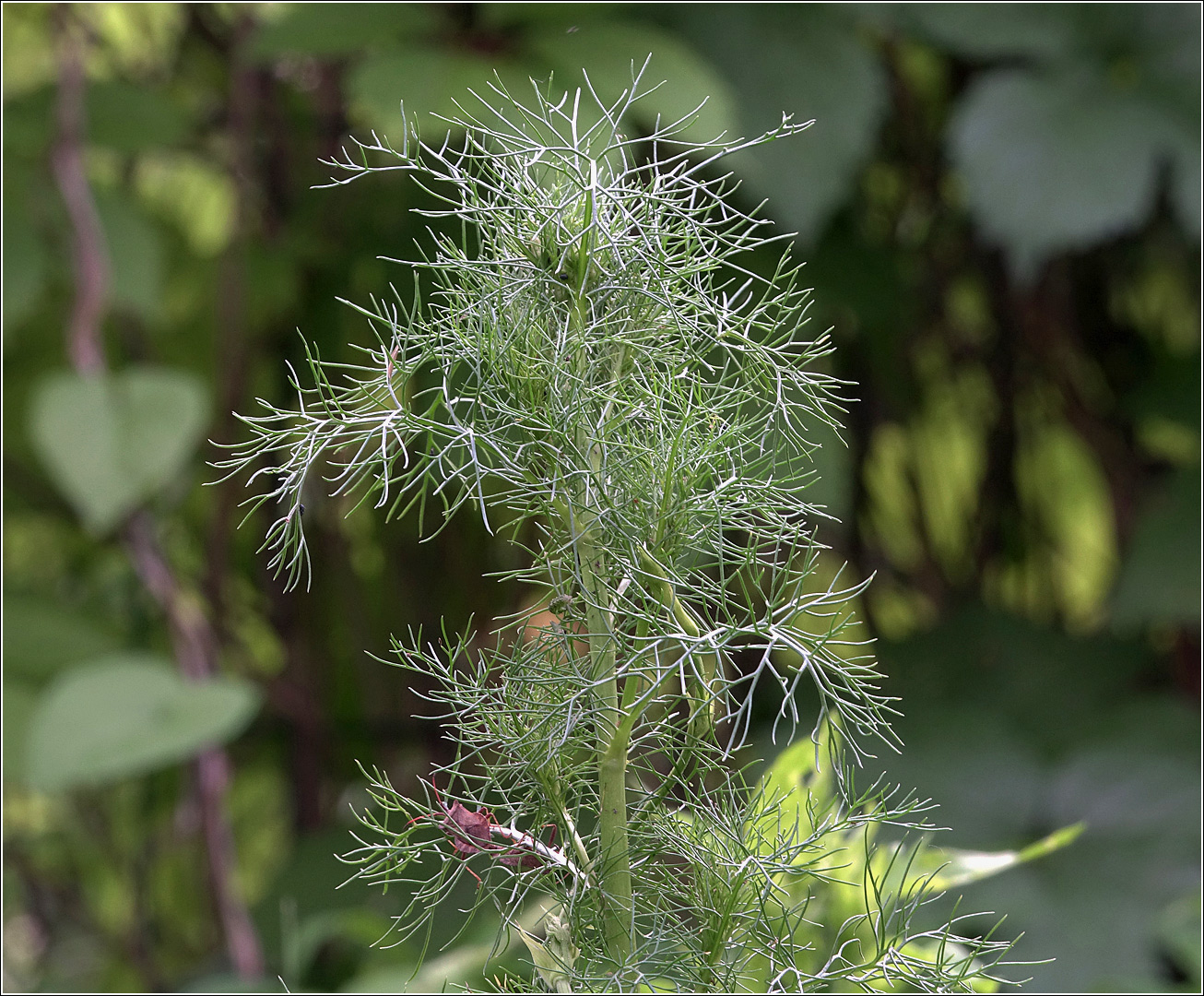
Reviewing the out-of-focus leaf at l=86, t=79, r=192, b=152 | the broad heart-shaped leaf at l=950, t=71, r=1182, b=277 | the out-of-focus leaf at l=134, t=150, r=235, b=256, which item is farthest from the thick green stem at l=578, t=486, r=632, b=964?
the out-of-focus leaf at l=134, t=150, r=235, b=256

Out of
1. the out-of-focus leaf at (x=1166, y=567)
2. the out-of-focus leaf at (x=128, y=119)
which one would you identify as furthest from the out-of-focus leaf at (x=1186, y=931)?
the out-of-focus leaf at (x=128, y=119)

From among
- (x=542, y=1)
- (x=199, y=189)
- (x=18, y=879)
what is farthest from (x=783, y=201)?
(x=18, y=879)

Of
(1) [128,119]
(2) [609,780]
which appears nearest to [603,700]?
(2) [609,780]

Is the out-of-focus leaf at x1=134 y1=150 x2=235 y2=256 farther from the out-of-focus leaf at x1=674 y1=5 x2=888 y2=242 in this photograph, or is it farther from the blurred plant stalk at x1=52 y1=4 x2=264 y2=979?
the out-of-focus leaf at x1=674 y1=5 x2=888 y2=242

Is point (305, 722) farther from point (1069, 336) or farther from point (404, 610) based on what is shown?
point (1069, 336)

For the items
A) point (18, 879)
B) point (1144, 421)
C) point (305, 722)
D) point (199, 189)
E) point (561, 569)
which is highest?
point (199, 189)

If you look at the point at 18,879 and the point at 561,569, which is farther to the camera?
the point at 18,879

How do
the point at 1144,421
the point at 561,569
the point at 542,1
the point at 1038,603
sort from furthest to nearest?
the point at 1038,603
the point at 1144,421
the point at 542,1
the point at 561,569
